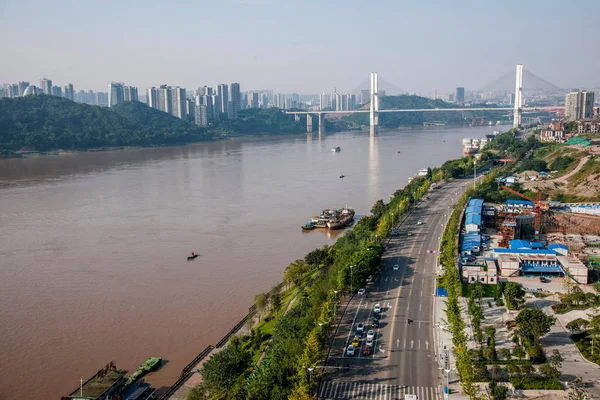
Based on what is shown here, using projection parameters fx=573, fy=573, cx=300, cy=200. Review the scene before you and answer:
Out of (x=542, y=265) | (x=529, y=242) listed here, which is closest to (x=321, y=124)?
(x=529, y=242)

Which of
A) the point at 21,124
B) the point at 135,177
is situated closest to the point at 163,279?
the point at 135,177

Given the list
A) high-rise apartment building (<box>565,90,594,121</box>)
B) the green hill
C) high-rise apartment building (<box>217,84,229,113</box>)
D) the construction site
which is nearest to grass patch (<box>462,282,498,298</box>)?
the construction site

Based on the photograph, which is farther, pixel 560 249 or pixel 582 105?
pixel 582 105

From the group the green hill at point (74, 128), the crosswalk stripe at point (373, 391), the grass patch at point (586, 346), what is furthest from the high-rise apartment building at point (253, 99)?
the crosswalk stripe at point (373, 391)

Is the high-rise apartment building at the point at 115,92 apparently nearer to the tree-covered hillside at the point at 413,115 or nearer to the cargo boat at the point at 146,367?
the tree-covered hillside at the point at 413,115

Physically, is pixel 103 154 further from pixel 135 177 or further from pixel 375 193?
pixel 375 193

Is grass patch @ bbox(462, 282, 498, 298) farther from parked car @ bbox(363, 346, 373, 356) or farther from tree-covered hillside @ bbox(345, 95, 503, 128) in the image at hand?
tree-covered hillside @ bbox(345, 95, 503, 128)

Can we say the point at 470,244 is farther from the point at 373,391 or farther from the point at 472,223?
the point at 373,391
